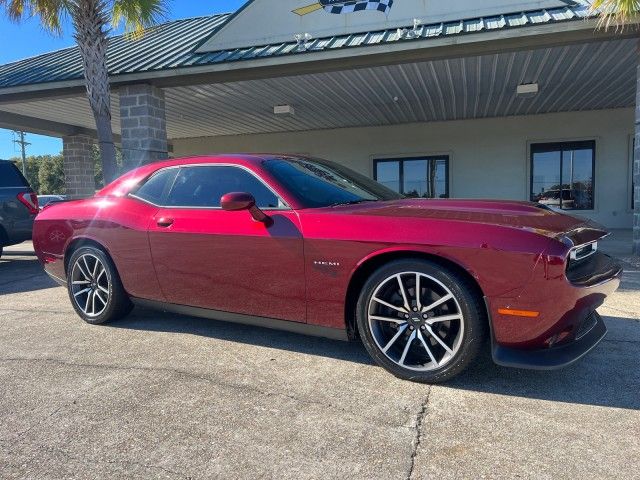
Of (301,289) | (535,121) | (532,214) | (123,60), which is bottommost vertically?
(301,289)

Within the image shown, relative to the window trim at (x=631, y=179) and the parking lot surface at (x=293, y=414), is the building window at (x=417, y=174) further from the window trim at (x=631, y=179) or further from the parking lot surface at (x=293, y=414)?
the parking lot surface at (x=293, y=414)

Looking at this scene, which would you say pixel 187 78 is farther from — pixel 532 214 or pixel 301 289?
pixel 532 214

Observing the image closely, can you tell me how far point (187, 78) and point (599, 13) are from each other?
644cm

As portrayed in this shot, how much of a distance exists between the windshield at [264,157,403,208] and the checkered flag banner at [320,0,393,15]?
4.77m

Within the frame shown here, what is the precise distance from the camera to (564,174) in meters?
12.7

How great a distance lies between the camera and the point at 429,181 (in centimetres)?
1390

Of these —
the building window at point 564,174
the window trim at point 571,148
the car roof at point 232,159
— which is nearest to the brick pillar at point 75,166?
the car roof at point 232,159

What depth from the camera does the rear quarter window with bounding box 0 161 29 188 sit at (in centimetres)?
799

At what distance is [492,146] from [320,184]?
11.0m

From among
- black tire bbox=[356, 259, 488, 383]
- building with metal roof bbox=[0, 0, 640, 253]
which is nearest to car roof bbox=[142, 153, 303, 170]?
black tire bbox=[356, 259, 488, 383]

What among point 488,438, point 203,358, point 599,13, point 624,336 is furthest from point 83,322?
point 599,13

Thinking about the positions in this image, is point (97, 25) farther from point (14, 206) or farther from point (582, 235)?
point (582, 235)

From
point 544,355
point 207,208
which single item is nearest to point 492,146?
point 207,208

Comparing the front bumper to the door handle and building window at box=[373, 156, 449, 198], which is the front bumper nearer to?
the door handle
